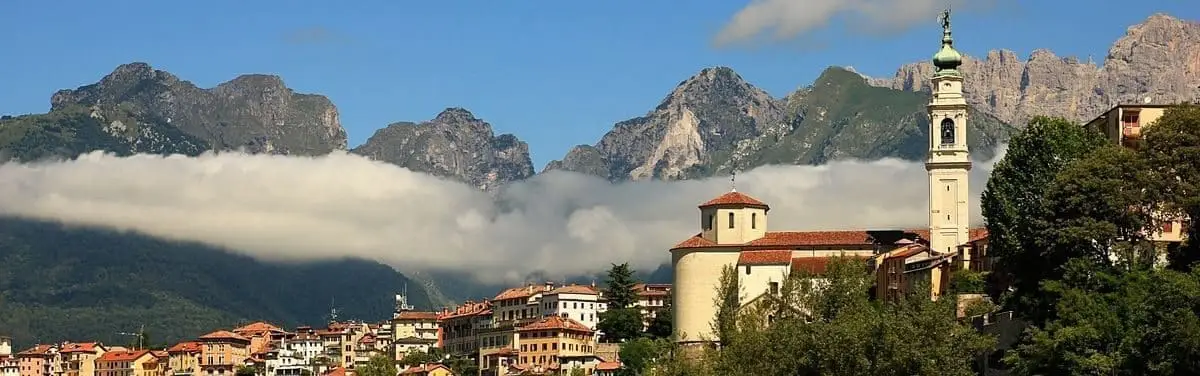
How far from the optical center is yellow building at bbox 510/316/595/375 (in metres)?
148

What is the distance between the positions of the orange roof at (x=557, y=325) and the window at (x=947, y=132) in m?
46.3

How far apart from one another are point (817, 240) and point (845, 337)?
47.6 metres

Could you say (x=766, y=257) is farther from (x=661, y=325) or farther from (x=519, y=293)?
(x=519, y=293)

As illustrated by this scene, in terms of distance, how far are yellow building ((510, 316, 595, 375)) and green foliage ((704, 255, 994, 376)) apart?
7150 centimetres

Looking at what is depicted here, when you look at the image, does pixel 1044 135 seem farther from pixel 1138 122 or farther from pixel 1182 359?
pixel 1182 359

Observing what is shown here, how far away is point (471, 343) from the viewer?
165500mm

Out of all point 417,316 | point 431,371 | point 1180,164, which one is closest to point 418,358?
point 431,371

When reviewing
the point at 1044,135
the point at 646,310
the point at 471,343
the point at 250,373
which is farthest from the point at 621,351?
the point at 250,373

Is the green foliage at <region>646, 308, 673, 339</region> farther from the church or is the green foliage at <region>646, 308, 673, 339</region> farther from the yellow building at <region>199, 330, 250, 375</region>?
the yellow building at <region>199, 330, 250, 375</region>

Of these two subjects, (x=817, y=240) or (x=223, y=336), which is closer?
(x=817, y=240)

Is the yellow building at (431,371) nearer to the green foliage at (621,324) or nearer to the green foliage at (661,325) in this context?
the green foliage at (621,324)

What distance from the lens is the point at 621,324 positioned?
142375mm

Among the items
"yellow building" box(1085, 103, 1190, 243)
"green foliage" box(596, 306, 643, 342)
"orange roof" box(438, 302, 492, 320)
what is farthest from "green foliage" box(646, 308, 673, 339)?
"yellow building" box(1085, 103, 1190, 243)

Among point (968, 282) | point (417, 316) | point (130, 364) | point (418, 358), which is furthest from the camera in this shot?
point (130, 364)
